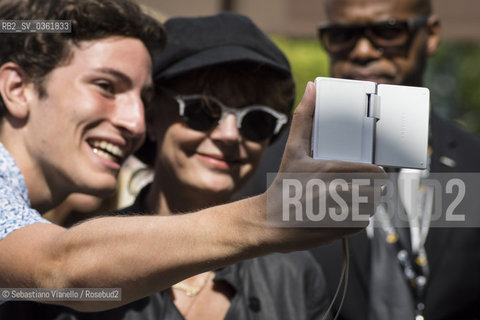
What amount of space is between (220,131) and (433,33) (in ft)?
5.27

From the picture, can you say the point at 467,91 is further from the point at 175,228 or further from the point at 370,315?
the point at 175,228

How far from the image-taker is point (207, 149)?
2.48 m

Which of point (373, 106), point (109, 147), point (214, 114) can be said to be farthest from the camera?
point (214, 114)

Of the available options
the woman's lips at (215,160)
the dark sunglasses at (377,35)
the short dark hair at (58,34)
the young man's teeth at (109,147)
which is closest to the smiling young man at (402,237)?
the dark sunglasses at (377,35)

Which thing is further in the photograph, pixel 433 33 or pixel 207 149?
pixel 433 33

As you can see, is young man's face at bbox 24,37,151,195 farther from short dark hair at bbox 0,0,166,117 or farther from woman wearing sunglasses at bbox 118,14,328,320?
woman wearing sunglasses at bbox 118,14,328,320

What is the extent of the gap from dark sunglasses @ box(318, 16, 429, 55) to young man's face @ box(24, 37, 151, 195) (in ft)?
4.21

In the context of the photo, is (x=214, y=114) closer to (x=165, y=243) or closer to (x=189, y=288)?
(x=189, y=288)

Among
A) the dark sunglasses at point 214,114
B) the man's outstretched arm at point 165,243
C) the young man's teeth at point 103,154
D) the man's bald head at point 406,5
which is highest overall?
the man's bald head at point 406,5

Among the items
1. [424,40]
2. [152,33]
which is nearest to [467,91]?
[424,40]

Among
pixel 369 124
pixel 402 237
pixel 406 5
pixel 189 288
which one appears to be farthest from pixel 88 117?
pixel 406 5

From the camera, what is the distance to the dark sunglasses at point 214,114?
2.46 metres

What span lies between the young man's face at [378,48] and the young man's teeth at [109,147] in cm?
135

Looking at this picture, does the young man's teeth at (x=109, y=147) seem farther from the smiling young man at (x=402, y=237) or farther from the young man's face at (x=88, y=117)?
the smiling young man at (x=402, y=237)
